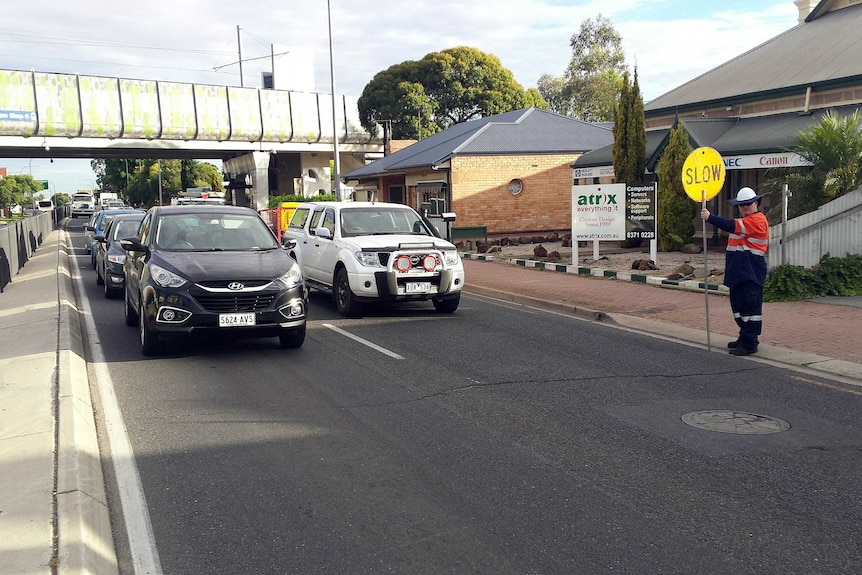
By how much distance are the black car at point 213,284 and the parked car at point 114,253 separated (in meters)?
4.36

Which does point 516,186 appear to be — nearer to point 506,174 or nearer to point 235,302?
point 506,174

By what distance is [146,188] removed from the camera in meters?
87.8

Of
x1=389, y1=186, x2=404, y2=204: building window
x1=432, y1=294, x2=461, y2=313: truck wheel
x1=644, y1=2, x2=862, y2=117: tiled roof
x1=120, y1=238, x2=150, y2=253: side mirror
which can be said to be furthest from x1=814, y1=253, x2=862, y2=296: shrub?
Result: x1=389, y1=186, x2=404, y2=204: building window

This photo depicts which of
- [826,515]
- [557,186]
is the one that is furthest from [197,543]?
[557,186]

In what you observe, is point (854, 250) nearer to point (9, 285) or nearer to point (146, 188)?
point (9, 285)

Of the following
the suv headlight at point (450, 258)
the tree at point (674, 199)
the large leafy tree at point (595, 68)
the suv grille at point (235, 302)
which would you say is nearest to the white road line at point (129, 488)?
the suv grille at point (235, 302)

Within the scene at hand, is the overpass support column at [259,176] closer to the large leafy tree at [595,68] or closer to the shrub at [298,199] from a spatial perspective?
the shrub at [298,199]

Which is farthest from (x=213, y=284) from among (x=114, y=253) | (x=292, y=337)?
(x=114, y=253)

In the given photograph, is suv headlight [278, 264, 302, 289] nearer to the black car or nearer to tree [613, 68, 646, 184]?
the black car

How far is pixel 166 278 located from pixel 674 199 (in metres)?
14.9

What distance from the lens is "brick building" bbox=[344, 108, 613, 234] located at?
29688 millimetres

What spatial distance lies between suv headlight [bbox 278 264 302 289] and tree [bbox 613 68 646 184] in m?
14.6

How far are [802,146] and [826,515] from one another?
12.5 metres

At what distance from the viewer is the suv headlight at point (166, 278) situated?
905 centimetres
